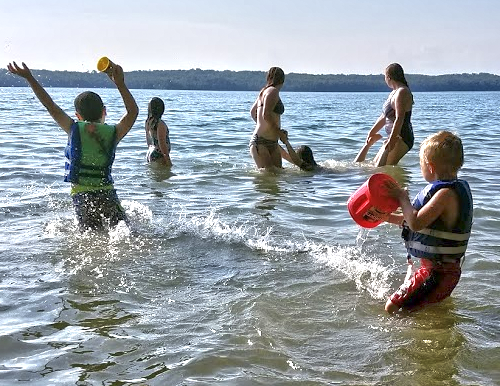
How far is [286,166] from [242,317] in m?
7.89

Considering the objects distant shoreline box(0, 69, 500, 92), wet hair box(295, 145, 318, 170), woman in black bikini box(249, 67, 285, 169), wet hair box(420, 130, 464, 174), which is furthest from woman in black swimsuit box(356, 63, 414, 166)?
distant shoreline box(0, 69, 500, 92)

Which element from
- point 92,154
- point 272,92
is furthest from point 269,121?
point 92,154

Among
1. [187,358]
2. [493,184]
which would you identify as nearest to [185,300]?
[187,358]

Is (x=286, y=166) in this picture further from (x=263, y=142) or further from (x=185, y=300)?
(x=185, y=300)

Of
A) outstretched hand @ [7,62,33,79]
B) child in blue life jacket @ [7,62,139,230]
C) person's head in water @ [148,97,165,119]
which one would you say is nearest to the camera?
outstretched hand @ [7,62,33,79]

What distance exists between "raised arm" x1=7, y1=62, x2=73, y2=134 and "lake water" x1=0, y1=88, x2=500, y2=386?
1.13 metres

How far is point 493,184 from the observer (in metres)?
10.6

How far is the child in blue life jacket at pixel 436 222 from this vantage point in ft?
15.1

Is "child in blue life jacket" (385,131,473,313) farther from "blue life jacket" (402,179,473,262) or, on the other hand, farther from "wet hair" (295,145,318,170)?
"wet hair" (295,145,318,170)

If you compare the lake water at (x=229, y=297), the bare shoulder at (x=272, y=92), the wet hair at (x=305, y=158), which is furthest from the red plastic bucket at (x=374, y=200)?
the wet hair at (x=305, y=158)

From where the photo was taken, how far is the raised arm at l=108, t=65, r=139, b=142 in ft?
19.5

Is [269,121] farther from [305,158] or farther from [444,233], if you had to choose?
[444,233]

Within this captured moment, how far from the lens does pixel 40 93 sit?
19.8 ft

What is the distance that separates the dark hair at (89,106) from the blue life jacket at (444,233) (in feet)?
10.1
